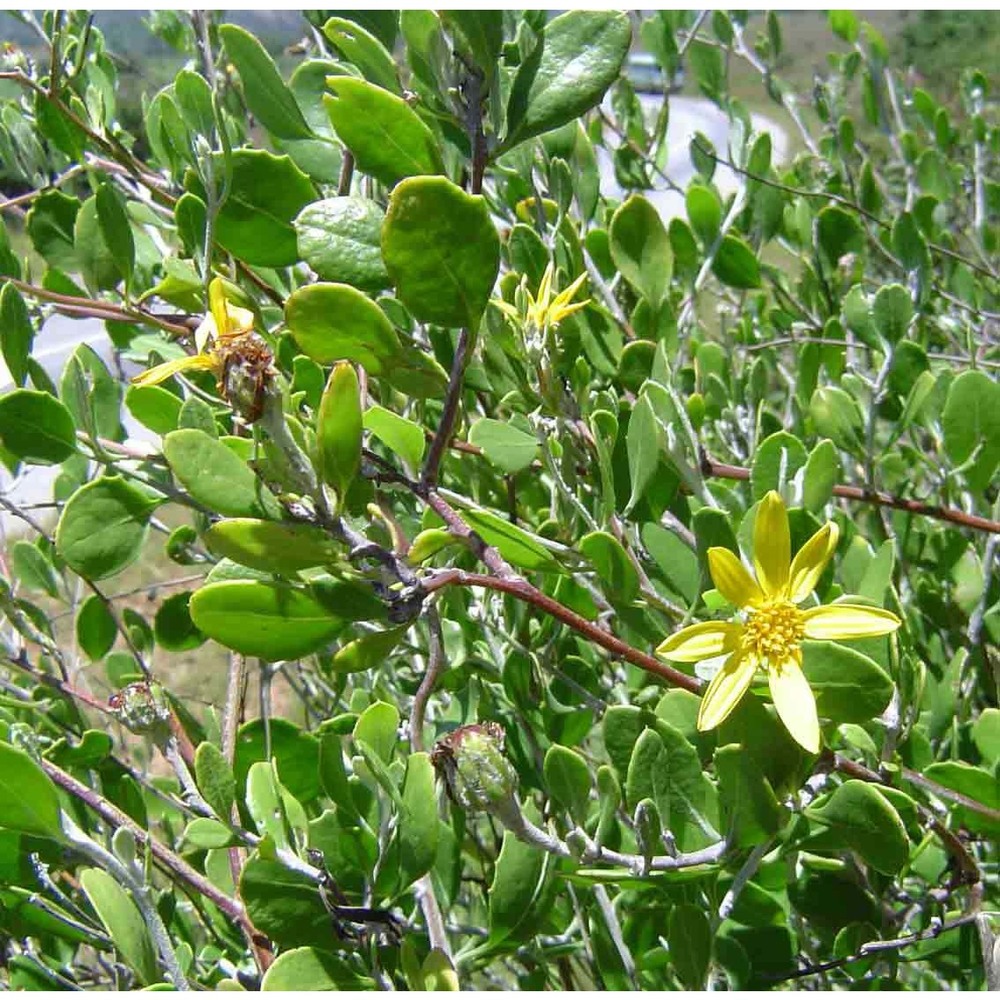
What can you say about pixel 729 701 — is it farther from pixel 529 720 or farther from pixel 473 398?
pixel 473 398

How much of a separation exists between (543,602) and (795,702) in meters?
0.19

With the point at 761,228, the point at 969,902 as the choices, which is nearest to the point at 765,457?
the point at 969,902

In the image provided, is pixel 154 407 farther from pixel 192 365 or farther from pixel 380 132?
pixel 380 132

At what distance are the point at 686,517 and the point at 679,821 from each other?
40 cm

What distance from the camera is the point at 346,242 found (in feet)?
2.62

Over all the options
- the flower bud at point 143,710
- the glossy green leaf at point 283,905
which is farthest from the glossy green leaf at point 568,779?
the flower bud at point 143,710

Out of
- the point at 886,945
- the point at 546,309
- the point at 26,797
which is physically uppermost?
the point at 546,309

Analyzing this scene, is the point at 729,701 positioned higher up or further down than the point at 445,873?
higher up

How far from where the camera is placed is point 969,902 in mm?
997

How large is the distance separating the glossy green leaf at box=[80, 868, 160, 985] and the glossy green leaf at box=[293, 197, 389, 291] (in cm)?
48

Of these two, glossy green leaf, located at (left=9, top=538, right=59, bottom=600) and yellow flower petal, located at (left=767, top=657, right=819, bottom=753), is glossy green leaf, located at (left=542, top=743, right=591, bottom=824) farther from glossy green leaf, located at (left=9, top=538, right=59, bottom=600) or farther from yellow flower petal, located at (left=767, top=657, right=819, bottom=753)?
glossy green leaf, located at (left=9, top=538, right=59, bottom=600)

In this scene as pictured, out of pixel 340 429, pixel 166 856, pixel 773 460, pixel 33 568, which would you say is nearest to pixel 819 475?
pixel 773 460

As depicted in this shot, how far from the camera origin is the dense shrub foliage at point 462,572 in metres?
0.74

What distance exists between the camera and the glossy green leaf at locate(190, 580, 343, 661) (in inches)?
26.8
